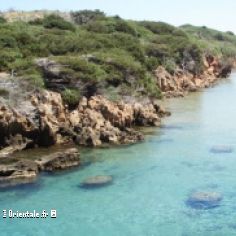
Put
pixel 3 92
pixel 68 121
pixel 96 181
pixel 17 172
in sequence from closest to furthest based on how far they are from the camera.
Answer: pixel 96 181
pixel 17 172
pixel 3 92
pixel 68 121

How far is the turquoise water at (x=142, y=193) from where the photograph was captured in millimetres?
21578

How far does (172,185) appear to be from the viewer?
27.0m

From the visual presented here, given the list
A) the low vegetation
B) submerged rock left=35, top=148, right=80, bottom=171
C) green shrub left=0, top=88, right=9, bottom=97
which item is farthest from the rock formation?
submerged rock left=35, top=148, right=80, bottom=171

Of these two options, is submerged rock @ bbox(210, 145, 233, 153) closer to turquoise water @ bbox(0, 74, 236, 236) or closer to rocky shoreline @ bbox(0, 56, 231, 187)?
turquoise water @ bbox(0, 74, 236, 236)

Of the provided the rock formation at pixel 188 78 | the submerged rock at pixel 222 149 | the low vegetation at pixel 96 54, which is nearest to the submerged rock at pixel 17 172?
the low vegetation at pixel 96 54

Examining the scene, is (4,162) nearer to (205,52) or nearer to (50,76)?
(50,76)

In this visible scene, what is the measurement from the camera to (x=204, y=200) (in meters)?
24.3

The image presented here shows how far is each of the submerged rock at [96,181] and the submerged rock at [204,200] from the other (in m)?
5.03

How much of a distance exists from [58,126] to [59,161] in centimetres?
638

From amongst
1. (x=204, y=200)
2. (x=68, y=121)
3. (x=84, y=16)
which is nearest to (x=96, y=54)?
(x=68, y=121)

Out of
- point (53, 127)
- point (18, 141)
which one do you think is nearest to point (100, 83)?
point (53, 127)

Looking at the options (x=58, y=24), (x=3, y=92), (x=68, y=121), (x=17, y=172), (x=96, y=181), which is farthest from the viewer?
(x=58, y=24)

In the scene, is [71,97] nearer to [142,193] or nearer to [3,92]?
[3,92]

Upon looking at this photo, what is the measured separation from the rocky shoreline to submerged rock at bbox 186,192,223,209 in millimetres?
8630
